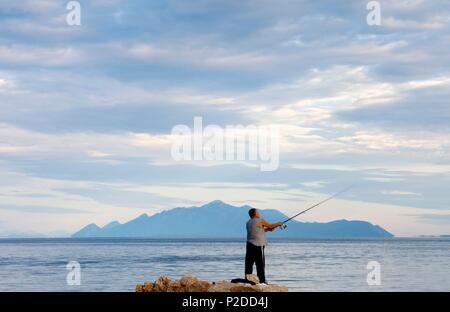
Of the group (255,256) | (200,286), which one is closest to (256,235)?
(255,256)

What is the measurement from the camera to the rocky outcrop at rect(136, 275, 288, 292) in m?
17.3

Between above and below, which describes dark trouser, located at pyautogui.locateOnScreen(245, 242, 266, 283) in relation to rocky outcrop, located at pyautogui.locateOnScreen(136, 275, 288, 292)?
above

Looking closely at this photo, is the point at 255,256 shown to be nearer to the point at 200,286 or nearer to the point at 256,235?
the point at 256,235

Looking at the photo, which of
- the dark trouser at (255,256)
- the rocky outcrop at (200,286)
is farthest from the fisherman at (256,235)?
the rocky outcrop at (200,286)

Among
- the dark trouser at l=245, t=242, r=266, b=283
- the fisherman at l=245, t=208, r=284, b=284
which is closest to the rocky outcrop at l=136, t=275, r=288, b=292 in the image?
the dark trouser at l=245, t=242, r=266, b=283

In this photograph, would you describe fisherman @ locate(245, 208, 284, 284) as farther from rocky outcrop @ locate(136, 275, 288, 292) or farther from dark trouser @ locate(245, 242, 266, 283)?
rocky outcrop @ locate(136, 275, 288, 292)

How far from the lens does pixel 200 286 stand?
19391mm

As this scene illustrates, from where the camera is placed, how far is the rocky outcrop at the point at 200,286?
1731 cm

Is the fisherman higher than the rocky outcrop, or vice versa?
the fisherman

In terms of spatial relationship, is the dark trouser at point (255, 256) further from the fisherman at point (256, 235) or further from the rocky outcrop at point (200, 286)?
the rocky outcrop at point (200, 286)

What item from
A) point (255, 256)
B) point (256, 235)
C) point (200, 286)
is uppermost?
point (256, 235)

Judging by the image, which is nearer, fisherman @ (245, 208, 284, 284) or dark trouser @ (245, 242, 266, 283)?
fisherman @ (245, 208, 284, 284)
